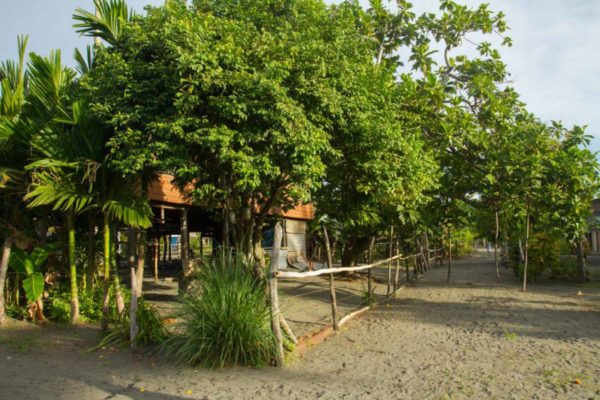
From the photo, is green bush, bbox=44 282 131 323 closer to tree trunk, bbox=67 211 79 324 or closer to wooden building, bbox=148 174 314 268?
tree trunk, bbox=67 211 79 324

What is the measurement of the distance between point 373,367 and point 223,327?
199 centimetres

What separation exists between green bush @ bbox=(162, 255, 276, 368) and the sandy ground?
19cm

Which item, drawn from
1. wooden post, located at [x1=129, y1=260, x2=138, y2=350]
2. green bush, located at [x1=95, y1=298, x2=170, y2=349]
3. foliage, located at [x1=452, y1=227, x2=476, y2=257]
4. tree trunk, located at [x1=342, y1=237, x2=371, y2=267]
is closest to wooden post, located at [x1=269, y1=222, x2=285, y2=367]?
green bush, located at [x1=95, y1=298, x2=170, y2=349]

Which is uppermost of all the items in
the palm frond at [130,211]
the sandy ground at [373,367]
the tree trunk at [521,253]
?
the palm frond at [130,211]

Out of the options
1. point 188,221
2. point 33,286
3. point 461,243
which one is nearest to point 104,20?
point 33,286

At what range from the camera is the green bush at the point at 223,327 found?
5.85m

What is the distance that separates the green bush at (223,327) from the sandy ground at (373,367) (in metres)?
0.19

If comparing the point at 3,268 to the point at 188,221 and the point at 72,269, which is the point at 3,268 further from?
the point at 188,221

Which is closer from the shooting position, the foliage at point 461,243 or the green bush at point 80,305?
the green bush at point 80,305

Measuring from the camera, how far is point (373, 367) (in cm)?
614

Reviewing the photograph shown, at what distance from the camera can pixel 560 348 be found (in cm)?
683

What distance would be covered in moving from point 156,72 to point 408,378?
16.5ft

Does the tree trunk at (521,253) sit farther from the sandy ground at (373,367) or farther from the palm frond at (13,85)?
the palm frond at (13,85)

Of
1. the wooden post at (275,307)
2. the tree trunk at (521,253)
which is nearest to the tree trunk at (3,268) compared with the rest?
the wooden post at (275,307)
